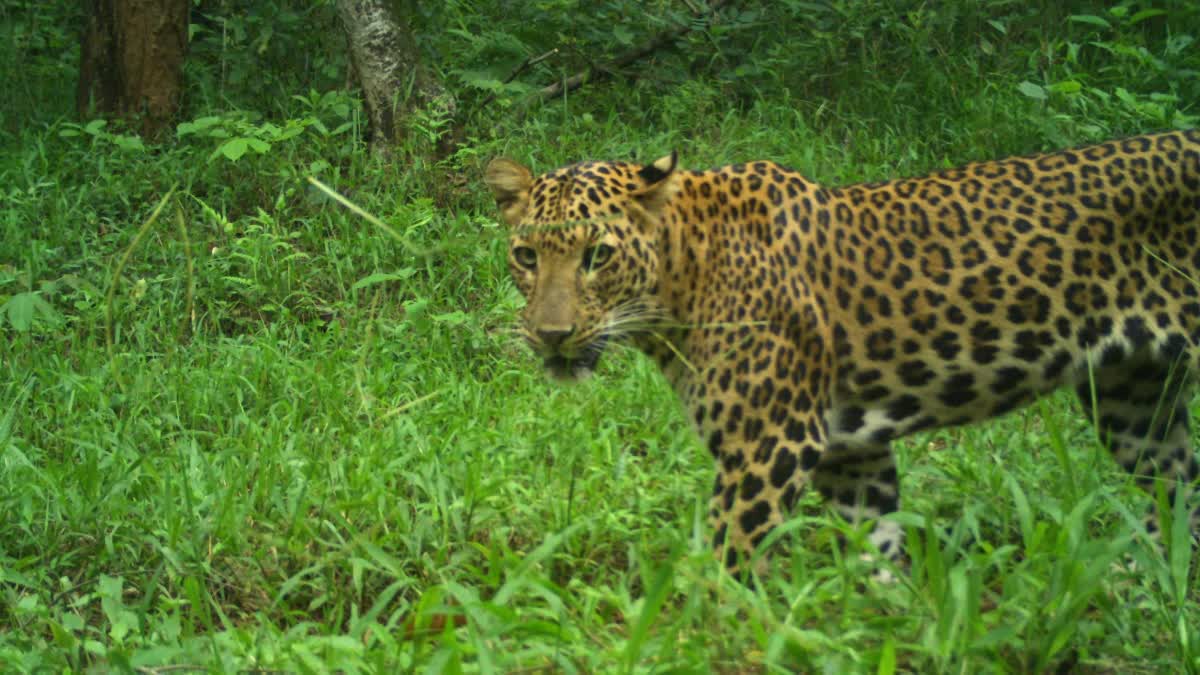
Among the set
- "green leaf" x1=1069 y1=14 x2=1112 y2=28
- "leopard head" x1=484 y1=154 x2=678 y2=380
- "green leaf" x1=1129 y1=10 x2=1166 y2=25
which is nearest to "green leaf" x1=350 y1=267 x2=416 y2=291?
"leopard head" x1=484 y1=154 x2=678 y2=380

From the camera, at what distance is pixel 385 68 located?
8.56 meters

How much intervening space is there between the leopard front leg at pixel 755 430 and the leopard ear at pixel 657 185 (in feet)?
1.47

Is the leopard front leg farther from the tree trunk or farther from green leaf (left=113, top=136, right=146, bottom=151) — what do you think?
green leaf (left=113, top=136, right=146, bottom=151)

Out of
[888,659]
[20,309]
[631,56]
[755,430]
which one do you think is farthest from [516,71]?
[888,659]

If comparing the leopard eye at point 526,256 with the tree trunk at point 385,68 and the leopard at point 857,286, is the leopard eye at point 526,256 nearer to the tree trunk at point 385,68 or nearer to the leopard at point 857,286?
the leopard at point 857,286

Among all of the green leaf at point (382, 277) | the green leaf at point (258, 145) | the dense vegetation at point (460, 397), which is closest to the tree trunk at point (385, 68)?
the dense vegetation at point (460, 397)

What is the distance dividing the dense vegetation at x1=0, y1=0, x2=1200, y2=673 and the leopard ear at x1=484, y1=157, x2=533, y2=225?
1.09 ft

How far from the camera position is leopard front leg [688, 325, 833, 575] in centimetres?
430

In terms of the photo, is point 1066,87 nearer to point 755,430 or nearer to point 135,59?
point 755,430

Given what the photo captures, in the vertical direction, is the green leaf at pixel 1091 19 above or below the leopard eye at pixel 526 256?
above

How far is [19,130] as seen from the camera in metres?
9.15

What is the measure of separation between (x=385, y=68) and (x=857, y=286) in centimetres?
463

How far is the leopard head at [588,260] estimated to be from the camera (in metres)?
4.41

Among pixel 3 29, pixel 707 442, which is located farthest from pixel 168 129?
pixel 707 442
